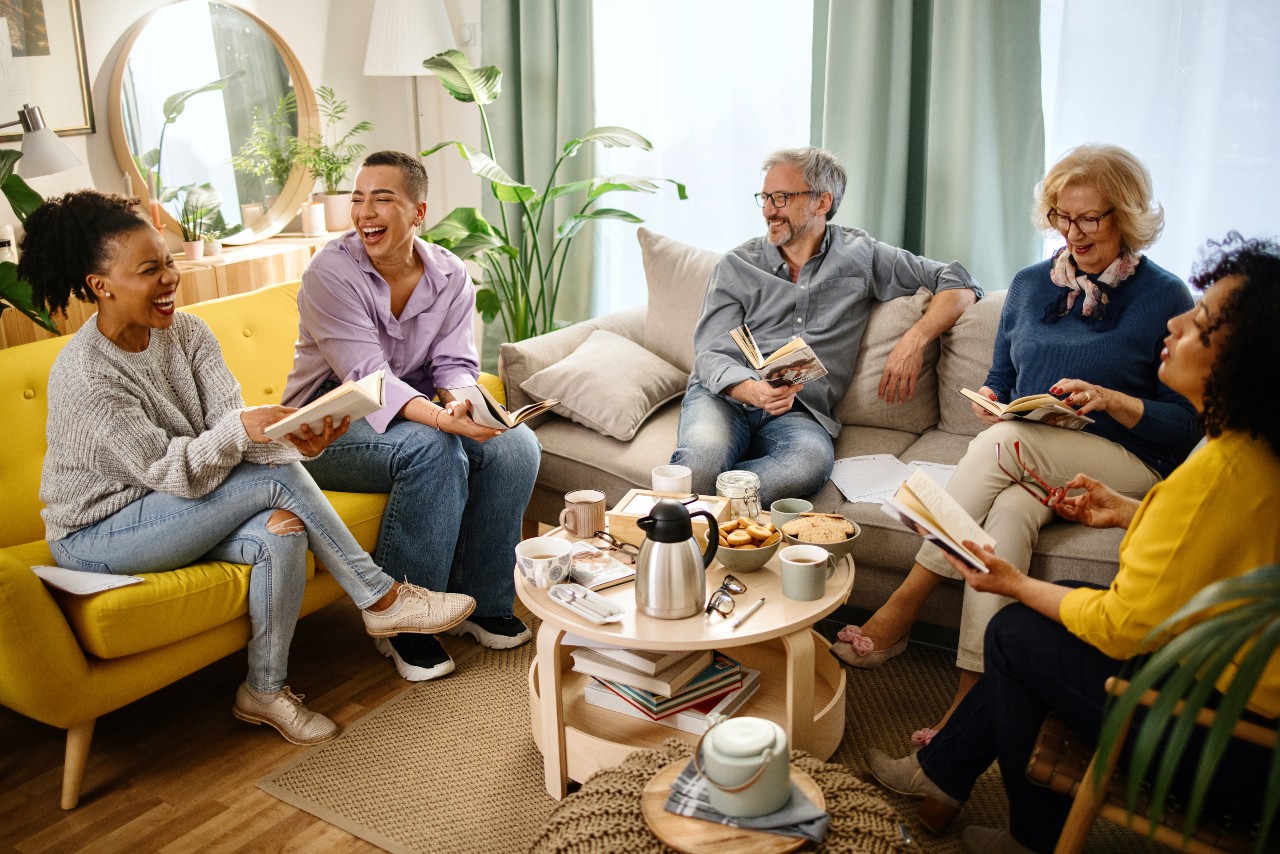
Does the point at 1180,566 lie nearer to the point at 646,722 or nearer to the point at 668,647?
the point at 668,647

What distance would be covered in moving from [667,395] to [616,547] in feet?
3.23

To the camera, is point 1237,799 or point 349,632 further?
point 349,632

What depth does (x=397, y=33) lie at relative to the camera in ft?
12.4

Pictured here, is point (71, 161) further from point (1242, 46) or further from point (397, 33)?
point (1242, 46)

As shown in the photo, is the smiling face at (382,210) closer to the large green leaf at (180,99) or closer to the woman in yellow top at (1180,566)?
the large green leaf at (180,99)

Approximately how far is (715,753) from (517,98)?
314 cm

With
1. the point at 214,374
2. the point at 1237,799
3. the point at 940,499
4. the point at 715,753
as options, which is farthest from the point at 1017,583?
the point at 214,374

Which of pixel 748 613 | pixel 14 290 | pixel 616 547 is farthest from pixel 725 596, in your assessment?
pixel 14 290

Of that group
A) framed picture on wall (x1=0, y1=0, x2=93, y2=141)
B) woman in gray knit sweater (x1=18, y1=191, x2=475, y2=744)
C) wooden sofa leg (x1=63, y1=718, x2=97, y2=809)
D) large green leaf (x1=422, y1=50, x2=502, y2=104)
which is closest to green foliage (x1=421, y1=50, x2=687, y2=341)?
large green leaf (x1=422, y1=50, x2=502, y2=104)

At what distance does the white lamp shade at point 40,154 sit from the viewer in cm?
275

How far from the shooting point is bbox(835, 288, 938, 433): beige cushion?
116 inches

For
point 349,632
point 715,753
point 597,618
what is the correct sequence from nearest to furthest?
point 715,753 < point 597,618 < point 349,632

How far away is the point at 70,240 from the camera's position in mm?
2178

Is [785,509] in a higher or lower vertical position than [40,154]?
lower
